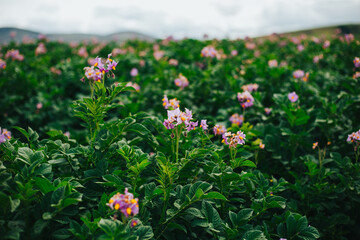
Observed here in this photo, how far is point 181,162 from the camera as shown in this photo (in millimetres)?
1885

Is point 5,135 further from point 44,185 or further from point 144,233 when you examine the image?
point 144,233

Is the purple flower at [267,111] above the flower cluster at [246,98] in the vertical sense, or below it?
below

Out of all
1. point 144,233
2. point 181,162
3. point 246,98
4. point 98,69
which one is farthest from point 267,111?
point 144,233

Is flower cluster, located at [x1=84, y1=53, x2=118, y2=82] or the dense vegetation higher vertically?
flower cluster, located at [x1=84, y1=53, x2=118, y2=82]

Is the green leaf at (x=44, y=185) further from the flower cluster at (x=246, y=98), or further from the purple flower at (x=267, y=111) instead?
the purple flower at (x=267, y=111)

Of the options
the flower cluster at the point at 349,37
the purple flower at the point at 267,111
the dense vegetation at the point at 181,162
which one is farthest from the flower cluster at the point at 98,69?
the flower cluster at the point at 349,37

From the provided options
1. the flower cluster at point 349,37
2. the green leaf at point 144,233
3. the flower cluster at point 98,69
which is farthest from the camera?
the flower cluster at point 349,37

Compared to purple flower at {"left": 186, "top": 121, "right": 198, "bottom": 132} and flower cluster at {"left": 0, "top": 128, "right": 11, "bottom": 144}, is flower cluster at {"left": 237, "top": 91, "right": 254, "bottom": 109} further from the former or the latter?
flower cluster at {"left": 0, "top": 128, "right": 11, "bottom": 144}

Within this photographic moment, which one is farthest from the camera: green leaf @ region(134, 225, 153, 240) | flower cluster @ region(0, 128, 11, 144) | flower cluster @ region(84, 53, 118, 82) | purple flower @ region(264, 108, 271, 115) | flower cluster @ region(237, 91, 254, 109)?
purple flower @ region(264, 108, 271, 115)

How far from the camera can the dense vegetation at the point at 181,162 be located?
1.56 meters

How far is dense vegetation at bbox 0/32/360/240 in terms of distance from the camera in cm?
156

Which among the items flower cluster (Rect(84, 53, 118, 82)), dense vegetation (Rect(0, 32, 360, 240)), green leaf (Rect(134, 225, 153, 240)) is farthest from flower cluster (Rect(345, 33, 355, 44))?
green leaf (Rect(134, 225, 153, 240))

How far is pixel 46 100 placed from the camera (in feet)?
13.8

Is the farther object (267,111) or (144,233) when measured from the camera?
(267,111)
